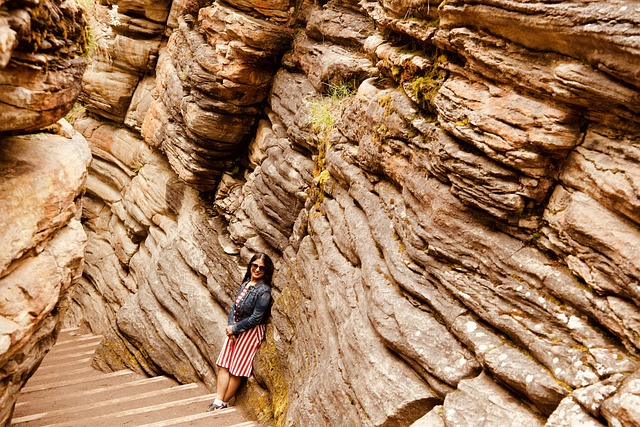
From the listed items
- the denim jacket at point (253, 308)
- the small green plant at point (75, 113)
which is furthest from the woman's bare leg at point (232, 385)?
the small green plant at point (75, 113)

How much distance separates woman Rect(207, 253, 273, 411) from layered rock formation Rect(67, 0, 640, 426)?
280 millimetres

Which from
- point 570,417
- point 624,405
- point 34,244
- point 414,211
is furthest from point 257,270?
point 624,405

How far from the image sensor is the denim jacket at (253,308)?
956 centimetres

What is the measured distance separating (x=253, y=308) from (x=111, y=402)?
102 inches

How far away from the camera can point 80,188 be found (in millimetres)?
7527

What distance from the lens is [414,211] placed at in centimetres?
620

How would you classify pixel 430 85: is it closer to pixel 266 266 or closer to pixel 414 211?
pixel 414 211

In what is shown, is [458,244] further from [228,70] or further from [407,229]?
[228,70]

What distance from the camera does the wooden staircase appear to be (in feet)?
28.1

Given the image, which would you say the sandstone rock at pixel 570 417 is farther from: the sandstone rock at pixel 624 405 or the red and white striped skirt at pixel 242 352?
the red and white striped skirt at pixel 242 352

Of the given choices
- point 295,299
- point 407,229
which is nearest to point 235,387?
point 295,299

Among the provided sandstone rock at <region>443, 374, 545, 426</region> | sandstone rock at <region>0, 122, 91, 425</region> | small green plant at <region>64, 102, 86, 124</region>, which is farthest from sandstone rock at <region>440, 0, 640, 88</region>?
small green plant at <region>64, 102, 86, 124</region>

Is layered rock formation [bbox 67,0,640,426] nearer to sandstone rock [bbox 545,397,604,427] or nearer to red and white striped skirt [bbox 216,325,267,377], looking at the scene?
sandstone rock [bbox 545,397,604,427]

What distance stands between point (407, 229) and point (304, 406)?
251cm
